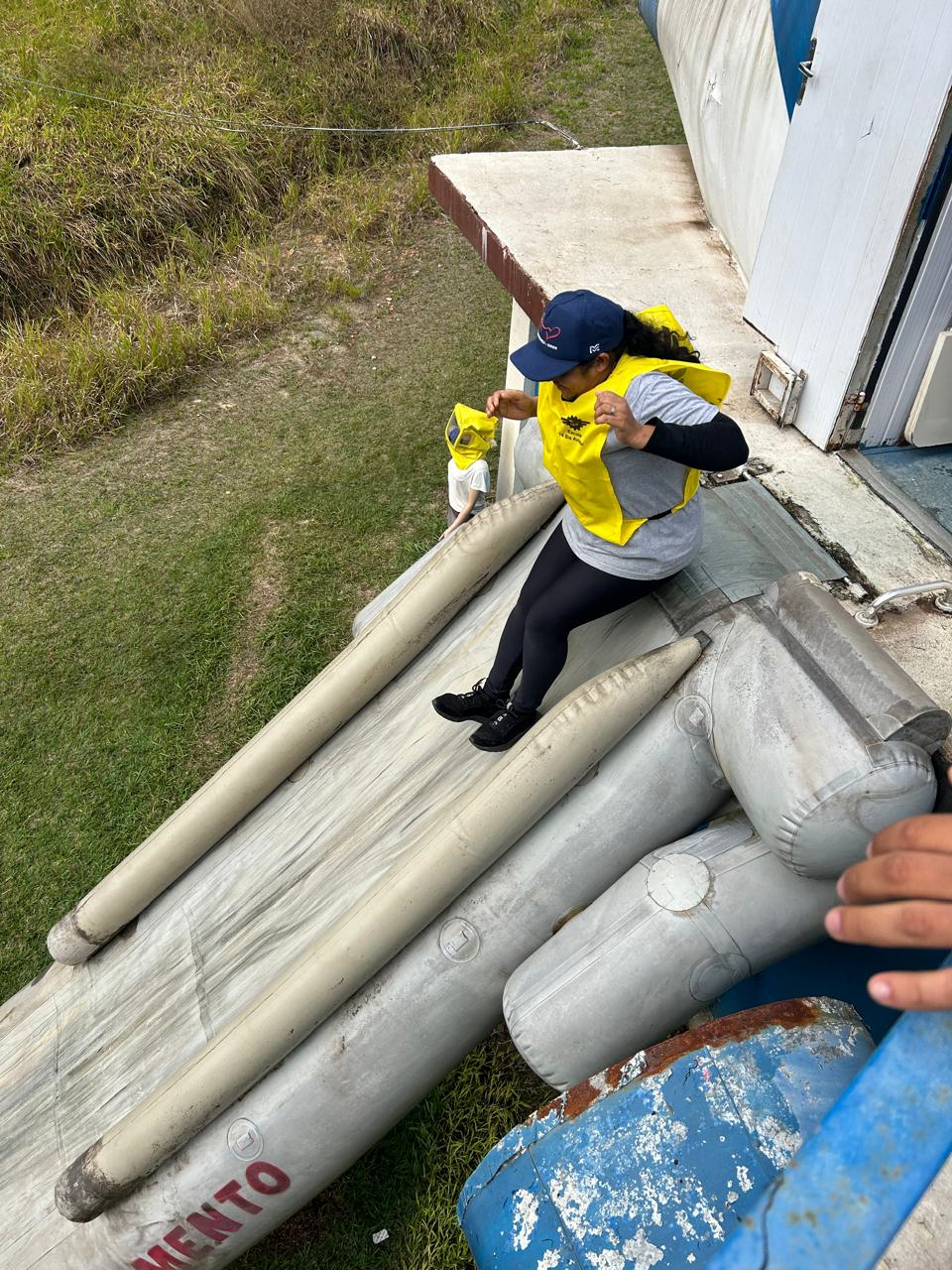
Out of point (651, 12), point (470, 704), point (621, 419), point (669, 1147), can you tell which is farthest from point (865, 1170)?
point (651, 12)

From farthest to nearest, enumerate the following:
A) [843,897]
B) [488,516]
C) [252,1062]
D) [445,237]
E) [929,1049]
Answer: [445,237] → [488,516] → [252,1062] → [843,897] → [929,1049]

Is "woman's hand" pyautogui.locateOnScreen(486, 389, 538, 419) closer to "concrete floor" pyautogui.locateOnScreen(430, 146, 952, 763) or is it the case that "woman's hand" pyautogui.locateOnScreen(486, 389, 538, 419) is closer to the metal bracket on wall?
"concrete floor" pyautogui.locateOnScreen(430, 146, 952, 763)

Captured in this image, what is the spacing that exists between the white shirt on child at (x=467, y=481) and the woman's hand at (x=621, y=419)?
2422 millimetres

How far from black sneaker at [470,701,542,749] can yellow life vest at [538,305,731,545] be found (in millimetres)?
646

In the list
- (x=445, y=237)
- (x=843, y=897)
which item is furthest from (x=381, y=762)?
(x=445, y=237)

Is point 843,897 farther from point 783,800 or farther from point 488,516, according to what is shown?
point 488,516

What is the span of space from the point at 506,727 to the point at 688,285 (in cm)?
264

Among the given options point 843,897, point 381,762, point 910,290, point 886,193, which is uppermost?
point 886,193

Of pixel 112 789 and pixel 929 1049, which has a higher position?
pixel 929 1049

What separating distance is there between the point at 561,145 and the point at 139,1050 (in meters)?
8.58

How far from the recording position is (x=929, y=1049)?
1.61 m

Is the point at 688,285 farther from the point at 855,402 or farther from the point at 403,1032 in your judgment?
the point at 403,1032

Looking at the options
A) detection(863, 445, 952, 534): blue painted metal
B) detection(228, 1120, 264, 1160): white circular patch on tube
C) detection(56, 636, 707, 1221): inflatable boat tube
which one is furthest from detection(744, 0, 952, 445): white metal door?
detection(228, 1120, 264, 1160): white circular patch on tube

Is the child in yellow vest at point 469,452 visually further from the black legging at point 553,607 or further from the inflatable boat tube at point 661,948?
the inflatable boat tube at point 661,948
